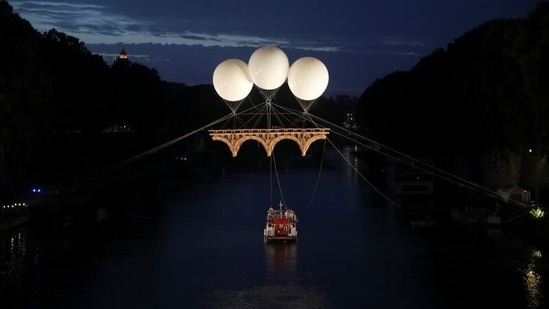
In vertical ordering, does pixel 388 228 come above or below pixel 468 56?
below

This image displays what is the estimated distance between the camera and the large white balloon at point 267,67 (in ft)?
82.4

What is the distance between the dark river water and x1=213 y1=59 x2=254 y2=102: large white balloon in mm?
6602

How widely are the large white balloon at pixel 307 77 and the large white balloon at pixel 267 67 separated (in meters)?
0.45

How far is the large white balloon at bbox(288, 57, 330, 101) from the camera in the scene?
25672 mm

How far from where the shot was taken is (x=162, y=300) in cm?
2825

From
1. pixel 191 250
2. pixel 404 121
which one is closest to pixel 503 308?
pixel 191 250

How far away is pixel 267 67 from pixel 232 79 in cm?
127

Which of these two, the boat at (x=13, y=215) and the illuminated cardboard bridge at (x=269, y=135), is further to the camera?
the boat at (x=13, y=215)

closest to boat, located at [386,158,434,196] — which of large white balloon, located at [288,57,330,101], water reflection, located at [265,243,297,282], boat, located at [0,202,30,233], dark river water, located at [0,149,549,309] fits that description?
dark river water, located at [0,149,549,309]

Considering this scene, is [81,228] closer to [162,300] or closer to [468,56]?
[162,300]

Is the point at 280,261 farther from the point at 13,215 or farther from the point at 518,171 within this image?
the point at 518,171

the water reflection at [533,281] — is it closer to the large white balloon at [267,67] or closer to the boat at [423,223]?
the boat at [423,223]

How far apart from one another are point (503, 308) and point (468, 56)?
99.0ft

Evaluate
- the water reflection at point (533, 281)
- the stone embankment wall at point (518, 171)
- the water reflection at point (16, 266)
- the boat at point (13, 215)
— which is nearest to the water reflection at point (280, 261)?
the water reflection at point (533, 281)
